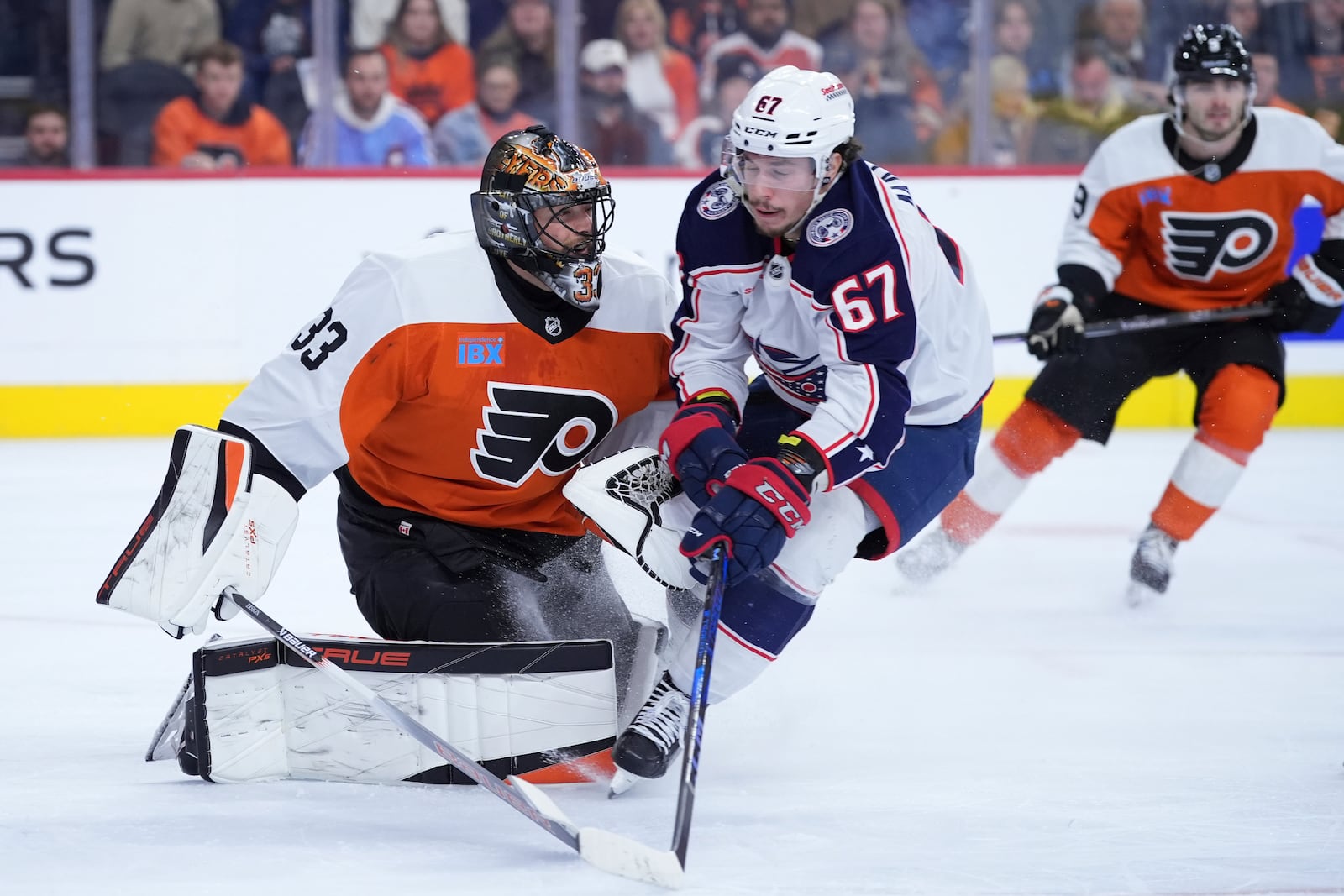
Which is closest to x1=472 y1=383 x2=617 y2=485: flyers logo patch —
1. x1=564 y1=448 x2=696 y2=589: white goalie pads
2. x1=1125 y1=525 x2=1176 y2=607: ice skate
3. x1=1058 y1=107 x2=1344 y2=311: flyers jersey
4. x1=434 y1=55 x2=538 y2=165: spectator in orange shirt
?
x1=564 y1=448 x2=696 y2=589: white goalie pads

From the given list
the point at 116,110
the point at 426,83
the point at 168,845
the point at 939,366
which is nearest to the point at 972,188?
the point at 426,83

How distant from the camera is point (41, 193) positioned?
17.4 feet

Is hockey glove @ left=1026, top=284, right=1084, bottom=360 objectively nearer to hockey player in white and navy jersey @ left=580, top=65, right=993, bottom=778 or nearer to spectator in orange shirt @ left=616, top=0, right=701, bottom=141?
hockey player in white and navy jersey @ left=580, top=65, right=993, bottom=778

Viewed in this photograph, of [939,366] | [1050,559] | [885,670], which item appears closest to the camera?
[939,366]

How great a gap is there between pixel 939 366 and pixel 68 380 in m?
3.89

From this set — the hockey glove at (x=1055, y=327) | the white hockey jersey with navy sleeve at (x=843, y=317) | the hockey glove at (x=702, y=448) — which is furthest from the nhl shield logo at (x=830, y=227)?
the hockey glove at (x=1055, y=327)

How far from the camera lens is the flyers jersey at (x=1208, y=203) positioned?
12.3 feet

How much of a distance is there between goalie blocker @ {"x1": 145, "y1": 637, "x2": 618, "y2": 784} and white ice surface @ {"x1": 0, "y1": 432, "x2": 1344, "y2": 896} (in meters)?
0.05

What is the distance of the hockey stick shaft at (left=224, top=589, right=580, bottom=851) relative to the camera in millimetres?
1858

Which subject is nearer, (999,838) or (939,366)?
(999,838)

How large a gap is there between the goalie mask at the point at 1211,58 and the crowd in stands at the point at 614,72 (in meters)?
2.20

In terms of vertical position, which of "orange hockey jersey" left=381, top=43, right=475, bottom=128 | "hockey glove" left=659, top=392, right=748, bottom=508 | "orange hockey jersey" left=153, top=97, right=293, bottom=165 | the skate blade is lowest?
the skate blade

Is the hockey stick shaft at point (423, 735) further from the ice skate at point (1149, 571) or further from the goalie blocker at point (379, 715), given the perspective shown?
the ice skate at point (1149, 571)

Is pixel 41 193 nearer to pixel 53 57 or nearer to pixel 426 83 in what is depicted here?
pixel 53 57
